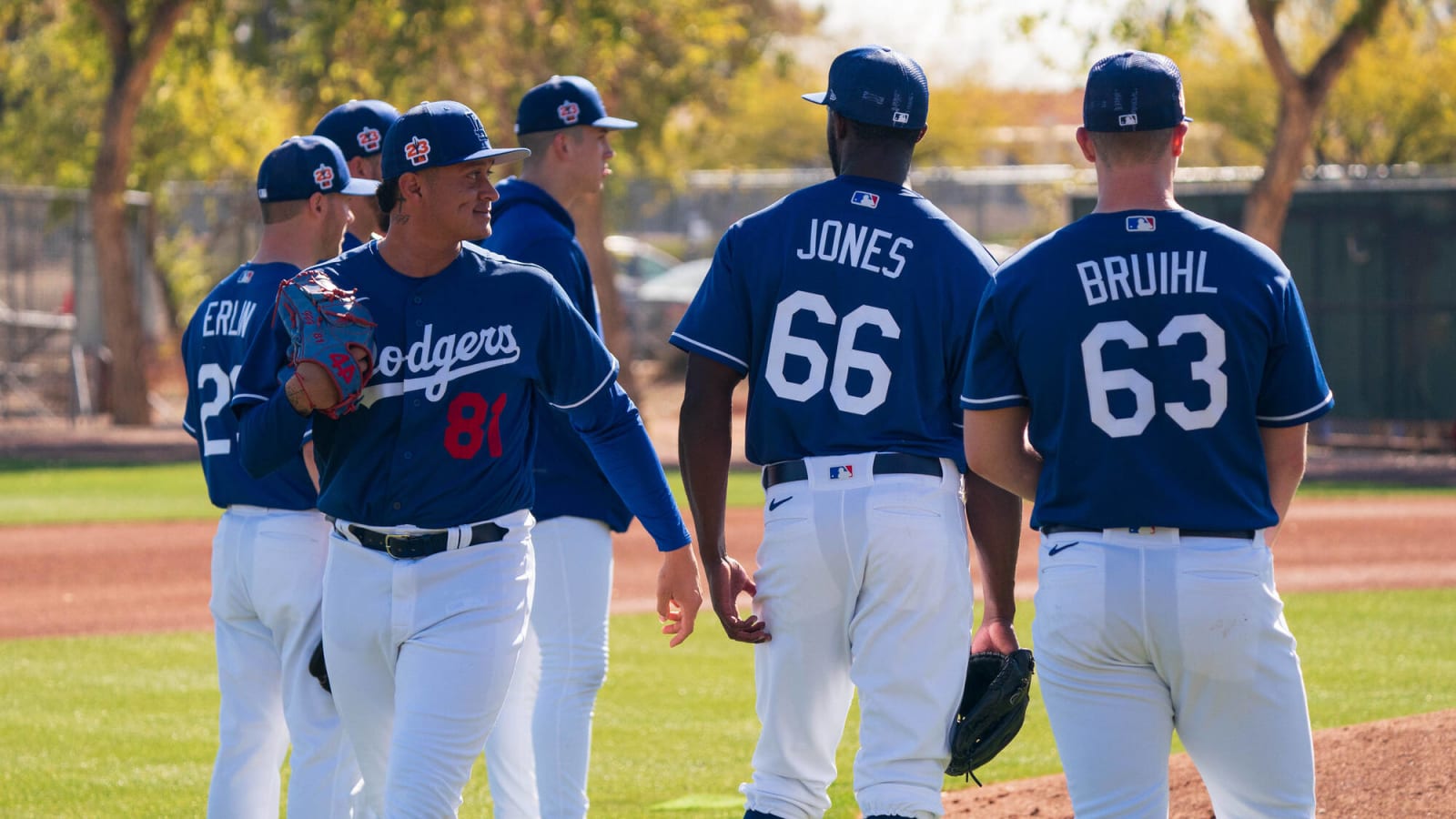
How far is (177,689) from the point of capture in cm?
820

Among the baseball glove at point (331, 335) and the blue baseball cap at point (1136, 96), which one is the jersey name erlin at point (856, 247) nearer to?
the blue baseball cap at point (1136, 96)

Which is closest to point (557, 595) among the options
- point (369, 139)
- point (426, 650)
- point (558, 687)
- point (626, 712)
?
point (558, 687)

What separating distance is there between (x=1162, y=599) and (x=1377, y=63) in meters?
32.4

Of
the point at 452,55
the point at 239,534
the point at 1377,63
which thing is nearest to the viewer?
the point at 239,534

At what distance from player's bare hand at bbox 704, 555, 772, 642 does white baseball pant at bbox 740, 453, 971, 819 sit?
37 millimetres

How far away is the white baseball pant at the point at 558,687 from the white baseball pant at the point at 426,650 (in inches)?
32.1

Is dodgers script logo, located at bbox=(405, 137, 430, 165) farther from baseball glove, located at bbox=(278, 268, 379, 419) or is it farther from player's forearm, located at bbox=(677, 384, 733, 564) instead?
player's forearm, located at bbox=(677, 384, 733, 564)

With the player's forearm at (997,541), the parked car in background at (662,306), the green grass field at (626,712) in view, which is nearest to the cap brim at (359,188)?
the player's forearm at (997,541)

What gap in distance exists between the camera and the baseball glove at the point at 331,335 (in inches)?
139

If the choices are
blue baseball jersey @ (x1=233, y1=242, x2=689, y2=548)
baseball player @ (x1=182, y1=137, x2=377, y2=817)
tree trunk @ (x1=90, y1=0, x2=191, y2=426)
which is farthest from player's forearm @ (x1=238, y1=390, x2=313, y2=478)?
tree trunk @ (x1=90, y1=0, x2=191, y2=426)

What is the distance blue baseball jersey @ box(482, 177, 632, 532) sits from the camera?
4727 mm

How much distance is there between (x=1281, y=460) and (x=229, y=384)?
274 cm

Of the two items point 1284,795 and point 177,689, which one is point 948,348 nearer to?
point 1284,795

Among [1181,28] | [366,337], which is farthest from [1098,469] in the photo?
[1181,28]
